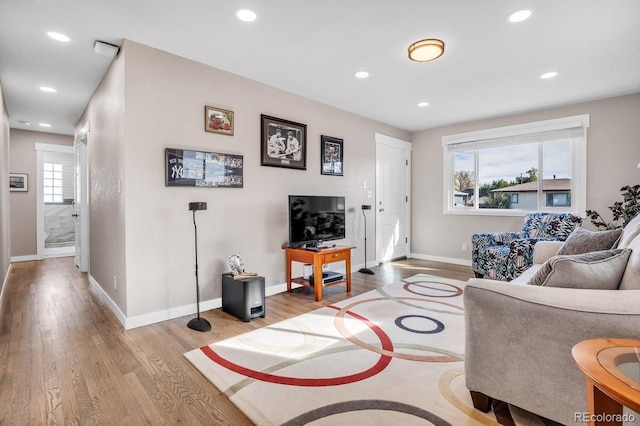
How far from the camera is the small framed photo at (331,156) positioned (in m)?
4.46

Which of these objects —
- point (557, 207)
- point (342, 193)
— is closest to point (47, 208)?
point (342, 193)

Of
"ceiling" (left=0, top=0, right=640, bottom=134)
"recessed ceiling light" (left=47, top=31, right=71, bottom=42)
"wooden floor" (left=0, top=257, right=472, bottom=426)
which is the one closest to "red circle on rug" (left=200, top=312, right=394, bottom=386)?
"wooden floor" (left=0, top=257, right=472, bottom=426)

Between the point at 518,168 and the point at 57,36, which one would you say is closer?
the point at 57,36

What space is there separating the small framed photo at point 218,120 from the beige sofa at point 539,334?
279 cm

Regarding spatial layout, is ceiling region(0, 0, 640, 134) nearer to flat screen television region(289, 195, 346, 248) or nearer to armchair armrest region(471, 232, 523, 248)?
flat screen television region(289, 195, 346, 248)

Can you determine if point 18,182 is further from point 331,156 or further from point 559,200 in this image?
point 559,200

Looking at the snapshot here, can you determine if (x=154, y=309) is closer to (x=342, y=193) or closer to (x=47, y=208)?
(x=342, y=193)

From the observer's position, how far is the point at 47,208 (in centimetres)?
655

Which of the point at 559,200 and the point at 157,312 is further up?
the point at 559,200

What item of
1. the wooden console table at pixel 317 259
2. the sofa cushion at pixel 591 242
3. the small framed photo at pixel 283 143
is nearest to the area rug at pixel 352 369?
the wooden console table at pixel 317 259

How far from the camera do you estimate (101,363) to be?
2172 mm

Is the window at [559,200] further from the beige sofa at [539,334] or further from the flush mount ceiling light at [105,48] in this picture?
the flush mount ceiling light at [105,48]

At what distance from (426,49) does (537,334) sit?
242 centimetres

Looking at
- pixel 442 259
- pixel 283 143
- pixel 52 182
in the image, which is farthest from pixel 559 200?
pixel 52 182
